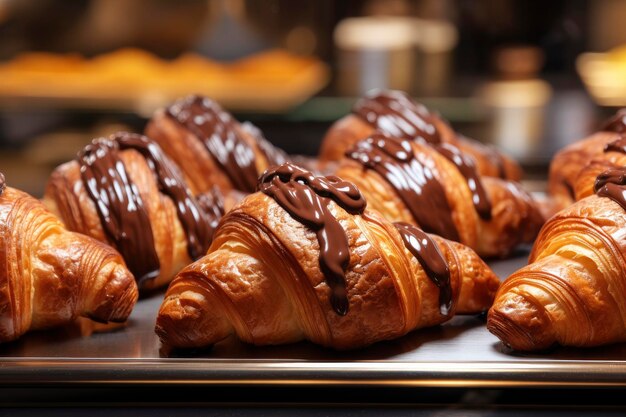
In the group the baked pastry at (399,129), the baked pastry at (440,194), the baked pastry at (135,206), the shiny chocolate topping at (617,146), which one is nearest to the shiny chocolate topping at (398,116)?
the baked pastry at (399,129)

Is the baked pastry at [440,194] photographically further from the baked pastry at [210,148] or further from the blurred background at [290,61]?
the blurred background at [290,61]

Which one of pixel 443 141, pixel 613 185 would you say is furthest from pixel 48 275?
pixel 443 141

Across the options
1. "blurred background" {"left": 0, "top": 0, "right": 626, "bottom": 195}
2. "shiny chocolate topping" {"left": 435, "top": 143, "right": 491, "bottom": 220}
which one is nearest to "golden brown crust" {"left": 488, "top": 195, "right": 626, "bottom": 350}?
"shiny chocolate topping" {"left": 435, "top": 143, "right": 491, "bottom": 220}

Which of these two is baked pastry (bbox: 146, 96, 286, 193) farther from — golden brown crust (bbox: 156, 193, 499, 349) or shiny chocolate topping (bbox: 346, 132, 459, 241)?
golden brown crust (bbox: 156, 193, 499, 349)

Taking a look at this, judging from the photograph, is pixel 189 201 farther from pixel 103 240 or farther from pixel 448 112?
pixel 448 112

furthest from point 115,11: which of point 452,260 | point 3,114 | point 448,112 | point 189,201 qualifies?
point 452,260
